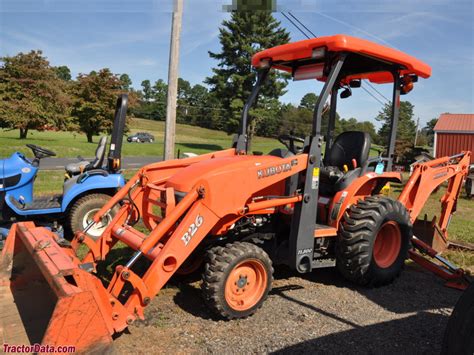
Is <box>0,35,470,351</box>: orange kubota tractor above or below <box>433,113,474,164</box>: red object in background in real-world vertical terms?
below

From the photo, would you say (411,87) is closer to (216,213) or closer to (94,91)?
(216,213)

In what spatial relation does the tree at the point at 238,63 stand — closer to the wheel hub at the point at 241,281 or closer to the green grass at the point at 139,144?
the green grass at the point at 139,144

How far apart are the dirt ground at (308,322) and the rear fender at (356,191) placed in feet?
2.58

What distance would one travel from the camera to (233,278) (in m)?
3.67

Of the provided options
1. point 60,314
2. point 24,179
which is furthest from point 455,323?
point 24,179

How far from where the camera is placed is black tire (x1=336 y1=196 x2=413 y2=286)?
432 cm

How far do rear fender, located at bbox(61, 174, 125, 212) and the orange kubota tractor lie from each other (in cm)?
144

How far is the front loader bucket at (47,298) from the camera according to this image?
2.58 metres

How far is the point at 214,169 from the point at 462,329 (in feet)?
7.46

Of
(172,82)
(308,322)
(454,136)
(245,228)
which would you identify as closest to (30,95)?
(172,82)

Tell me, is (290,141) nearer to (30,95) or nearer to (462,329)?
(462,329)

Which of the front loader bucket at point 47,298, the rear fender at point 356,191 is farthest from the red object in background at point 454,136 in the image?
the front loader bucket at point 47,298

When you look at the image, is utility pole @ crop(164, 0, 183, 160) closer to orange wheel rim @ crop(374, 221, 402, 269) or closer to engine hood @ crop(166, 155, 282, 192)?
engine hood @ crop(166, 155, 282, 192)

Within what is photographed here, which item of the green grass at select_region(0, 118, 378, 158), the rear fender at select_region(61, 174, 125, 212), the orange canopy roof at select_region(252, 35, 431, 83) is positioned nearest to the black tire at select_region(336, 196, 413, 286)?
the green grass at select_region(0, 118, 378, 158)
